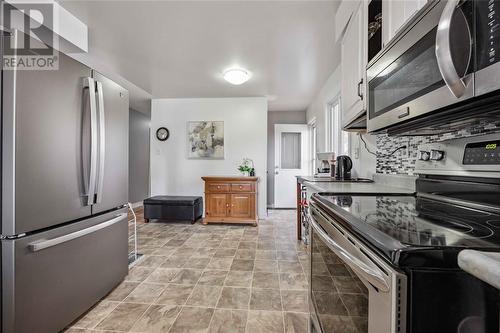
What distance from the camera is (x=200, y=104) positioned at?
4.71m

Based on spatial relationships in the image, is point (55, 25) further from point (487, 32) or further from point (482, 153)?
point (482, 153)

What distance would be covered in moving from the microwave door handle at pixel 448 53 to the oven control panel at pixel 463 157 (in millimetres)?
377

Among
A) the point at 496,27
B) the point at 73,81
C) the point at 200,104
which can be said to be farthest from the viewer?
the point at 200,104

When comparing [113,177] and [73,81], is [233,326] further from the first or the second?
[73,81]

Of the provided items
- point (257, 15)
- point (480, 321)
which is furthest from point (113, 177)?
point (480, 321)

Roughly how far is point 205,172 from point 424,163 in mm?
3992

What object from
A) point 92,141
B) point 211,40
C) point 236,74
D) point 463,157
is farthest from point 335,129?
point 92,141

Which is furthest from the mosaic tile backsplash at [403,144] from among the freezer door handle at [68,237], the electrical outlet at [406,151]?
the freezer door handle at [68,237]

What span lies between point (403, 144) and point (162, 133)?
4373mm

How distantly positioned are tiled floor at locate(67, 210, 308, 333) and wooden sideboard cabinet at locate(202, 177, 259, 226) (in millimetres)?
807

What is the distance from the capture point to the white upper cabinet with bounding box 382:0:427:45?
3.22ft

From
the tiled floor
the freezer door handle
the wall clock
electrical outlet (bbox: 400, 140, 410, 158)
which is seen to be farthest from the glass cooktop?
the wall clock

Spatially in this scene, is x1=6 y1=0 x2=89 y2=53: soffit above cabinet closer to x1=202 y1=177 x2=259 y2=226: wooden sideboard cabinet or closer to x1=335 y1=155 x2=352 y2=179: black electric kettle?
x1=202 y1=177 x2=259 y2=226: wooden sideboard cabinet

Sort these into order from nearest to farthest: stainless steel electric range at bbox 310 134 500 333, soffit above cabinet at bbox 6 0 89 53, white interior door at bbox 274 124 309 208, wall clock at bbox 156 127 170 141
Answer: stainless steel electric range at bbox 310 134 500 333 < soffit above cabinet at bbox 6 0 89 53 < wall clock at bbox 156 127 170 141 < white interior door at bbox 274 124 309 208
